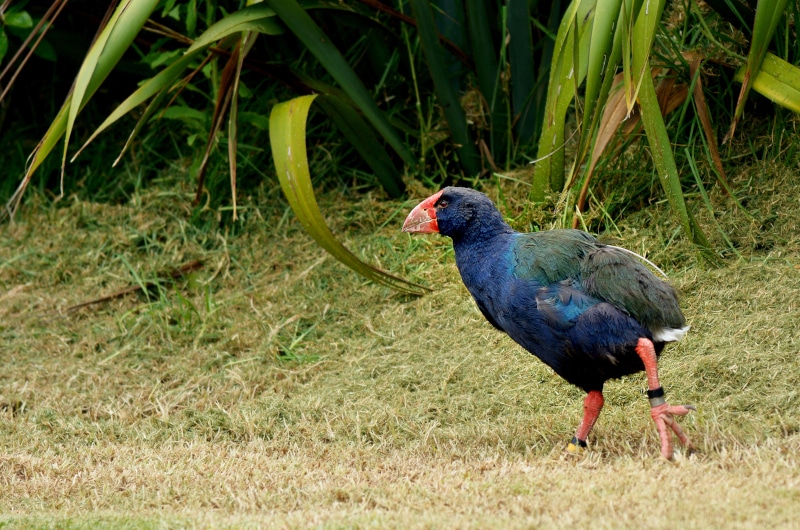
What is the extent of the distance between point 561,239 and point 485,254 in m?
0.27

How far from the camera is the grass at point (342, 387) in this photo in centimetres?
297

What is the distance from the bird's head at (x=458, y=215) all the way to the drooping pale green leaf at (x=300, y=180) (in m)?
0.60

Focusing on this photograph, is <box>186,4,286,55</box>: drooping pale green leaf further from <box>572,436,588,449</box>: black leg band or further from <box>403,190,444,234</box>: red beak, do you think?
<box>572,436,588,449</box>: black leg band

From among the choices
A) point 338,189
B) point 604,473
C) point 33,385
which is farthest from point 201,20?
point 604,473

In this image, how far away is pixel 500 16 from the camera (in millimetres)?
5355

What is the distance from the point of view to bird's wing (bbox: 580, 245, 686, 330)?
3.30 metres

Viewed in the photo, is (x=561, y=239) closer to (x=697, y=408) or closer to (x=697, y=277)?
(x=697, y=408)

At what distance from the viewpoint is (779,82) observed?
160 inches

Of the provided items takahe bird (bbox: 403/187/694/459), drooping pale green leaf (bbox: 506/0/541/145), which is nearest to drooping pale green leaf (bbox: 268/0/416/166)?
drooping pale green leaf (bbox: 506/0/541/145)

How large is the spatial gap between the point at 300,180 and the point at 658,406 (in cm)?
184

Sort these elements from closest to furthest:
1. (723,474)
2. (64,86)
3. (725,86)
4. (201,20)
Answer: (723,474)
(725,86)
(201,20)
(64,86)

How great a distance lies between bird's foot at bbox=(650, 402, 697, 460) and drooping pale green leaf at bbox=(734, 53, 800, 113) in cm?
144

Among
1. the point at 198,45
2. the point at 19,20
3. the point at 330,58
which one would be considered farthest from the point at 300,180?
the point at 19,20

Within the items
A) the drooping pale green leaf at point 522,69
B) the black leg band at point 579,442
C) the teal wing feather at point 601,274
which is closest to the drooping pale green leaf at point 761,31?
the teal wing feather at point 601,274
